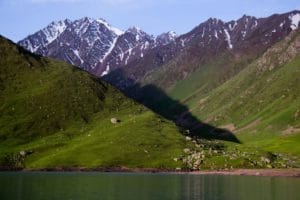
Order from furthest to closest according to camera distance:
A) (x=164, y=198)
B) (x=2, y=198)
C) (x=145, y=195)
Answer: (x=145, y=195) < (x=164, y=198) < (x=2, y=198)

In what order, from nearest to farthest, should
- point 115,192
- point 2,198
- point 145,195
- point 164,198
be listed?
point 2,198
point 164,198
point 145,195
point 115,192

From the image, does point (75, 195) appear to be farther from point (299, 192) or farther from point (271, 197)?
point (299, 192)

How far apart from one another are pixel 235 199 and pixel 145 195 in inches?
682

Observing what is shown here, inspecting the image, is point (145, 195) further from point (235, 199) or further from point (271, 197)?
point (271, 197)

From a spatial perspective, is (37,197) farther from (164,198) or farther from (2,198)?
(164,198)

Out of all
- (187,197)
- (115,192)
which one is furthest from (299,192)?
(115,192)

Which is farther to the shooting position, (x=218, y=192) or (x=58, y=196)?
(x=218, y=192)

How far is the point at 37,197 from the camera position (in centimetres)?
9731

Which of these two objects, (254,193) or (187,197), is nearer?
(187,197)

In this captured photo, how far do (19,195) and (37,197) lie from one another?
4560mm

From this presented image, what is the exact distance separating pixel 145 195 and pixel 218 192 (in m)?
19.7

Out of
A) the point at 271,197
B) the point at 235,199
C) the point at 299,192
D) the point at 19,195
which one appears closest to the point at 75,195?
the point at 19,195

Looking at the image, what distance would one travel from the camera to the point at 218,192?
117250 mm

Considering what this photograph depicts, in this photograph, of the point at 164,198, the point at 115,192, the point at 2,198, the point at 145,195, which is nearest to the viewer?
the point at 2,198
